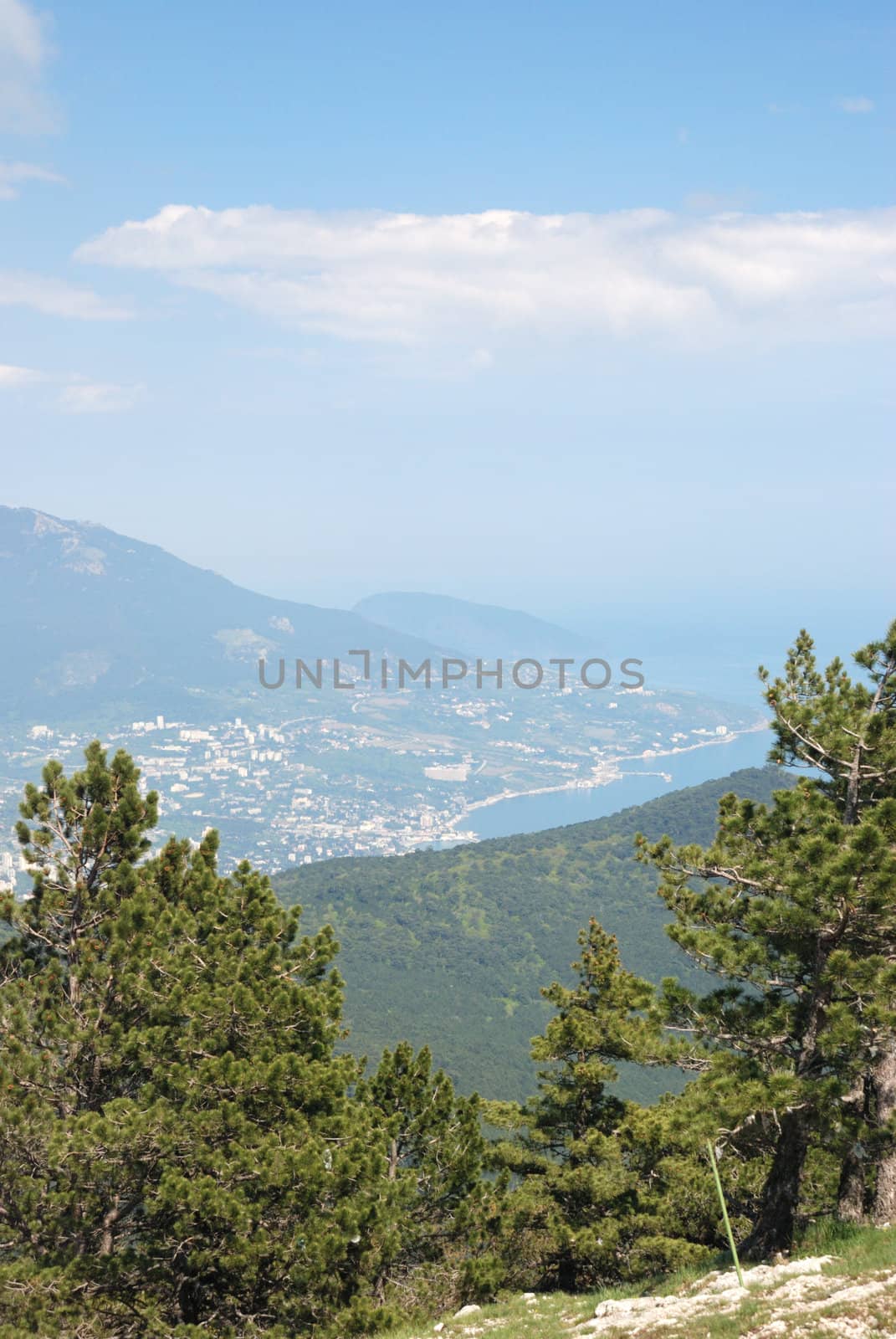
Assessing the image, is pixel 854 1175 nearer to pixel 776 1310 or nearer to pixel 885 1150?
pixel 885 1150

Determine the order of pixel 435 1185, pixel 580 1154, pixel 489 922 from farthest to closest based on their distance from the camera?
pixel 489 922, pixel 580 1154, pixel 435 1185

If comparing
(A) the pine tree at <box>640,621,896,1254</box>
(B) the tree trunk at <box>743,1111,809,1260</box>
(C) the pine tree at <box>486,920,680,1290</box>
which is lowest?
(C) the pine tree at <box>486,920,680,1290</box>

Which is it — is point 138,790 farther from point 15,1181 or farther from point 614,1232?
point 614,1232

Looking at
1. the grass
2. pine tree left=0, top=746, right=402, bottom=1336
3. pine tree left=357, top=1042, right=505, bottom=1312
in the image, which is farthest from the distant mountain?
the grass

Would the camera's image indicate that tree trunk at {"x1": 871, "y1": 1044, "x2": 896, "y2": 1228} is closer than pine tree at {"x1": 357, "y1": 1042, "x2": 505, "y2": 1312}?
Yes

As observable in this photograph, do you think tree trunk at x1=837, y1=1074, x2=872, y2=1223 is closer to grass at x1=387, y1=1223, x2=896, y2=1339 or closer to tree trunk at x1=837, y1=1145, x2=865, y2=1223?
tree trunk at x1=837, y1=1145, x2=865, y2=1223

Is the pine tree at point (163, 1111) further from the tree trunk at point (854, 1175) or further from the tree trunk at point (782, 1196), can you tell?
the tree trunk at point (854, 1175)

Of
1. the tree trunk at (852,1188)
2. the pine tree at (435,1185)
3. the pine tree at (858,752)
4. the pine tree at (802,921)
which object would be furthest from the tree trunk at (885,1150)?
the pine tree at (435,1185)

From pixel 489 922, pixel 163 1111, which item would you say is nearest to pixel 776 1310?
pixel 163 1111
